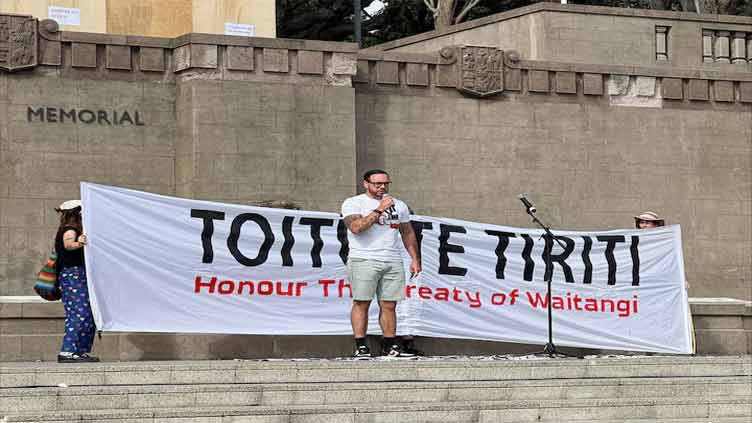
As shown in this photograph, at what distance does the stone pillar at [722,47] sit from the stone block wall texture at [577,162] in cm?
141

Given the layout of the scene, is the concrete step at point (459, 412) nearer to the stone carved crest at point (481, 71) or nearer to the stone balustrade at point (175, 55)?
the stone balustrade at point (175, 55)

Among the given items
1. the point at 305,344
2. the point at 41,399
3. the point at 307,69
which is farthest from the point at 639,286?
the point at 41,399

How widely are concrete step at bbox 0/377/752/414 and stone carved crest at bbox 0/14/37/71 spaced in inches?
316

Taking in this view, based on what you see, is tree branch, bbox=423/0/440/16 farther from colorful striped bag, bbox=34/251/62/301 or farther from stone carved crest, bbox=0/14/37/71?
colorful striped bag, bbox=34/251/62/301

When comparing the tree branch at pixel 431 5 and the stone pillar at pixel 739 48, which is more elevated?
the tree branch at pixel 431 5

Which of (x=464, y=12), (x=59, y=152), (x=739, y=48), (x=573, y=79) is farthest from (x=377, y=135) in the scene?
(x=464, y=12)

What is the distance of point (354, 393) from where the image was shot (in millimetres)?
12094

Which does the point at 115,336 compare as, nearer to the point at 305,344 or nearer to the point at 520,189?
the point at 305,344

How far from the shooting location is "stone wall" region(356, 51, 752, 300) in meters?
21.0

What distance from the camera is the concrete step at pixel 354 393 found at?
36.5 ft

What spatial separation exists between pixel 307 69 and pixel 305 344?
18.0 feet

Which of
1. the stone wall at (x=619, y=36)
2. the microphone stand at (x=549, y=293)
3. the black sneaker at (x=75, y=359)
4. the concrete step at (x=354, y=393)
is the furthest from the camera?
the stone wall at (x=619, y=36)

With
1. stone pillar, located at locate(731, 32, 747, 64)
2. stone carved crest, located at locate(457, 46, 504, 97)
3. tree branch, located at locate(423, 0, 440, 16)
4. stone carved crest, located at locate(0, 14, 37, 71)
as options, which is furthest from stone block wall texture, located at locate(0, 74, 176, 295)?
tree branch, located at locate(423, 0, 440, 16)

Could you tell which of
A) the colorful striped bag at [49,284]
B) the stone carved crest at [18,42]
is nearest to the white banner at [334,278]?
the colorful striped bag at [49,284]
